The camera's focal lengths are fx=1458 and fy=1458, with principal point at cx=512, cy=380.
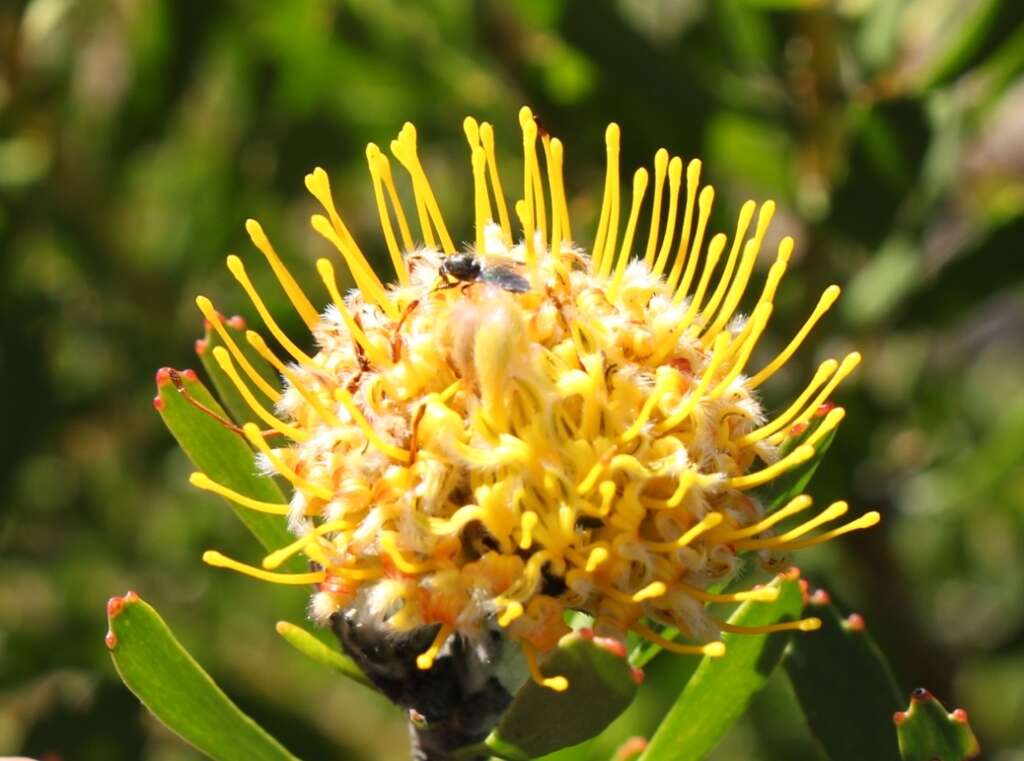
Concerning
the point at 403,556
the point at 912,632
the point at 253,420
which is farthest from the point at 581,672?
the point at 912,632

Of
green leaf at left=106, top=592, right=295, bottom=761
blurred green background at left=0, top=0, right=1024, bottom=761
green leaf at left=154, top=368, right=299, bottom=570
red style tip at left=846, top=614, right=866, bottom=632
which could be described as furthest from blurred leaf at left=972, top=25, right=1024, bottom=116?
green leaf at left=106, top=592, right=295, bottom=761

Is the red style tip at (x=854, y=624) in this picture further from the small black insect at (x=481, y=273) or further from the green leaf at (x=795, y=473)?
the small black insect at (x=481, y=273)

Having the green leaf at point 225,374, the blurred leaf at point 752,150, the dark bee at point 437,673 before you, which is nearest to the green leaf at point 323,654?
the dark bee at point 437,673

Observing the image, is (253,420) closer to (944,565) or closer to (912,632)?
(912,632)

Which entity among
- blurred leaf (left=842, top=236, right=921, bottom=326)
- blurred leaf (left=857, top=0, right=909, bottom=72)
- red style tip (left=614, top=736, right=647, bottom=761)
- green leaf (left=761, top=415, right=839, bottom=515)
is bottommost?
red style tip (left=614, top=736, right=647, bottom=761)

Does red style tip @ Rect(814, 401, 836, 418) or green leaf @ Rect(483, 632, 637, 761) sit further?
red style tip @ Rect(814, 401, 836, 418)

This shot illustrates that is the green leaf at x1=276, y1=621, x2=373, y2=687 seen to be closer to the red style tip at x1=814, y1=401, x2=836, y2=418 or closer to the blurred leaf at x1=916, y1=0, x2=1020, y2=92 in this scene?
the red style tip at x1=814, y1=401, x2=836, y2=418
